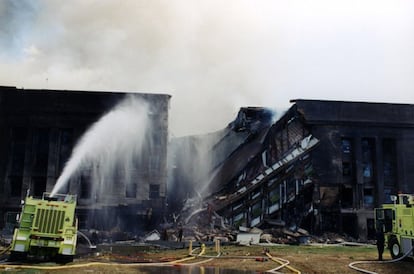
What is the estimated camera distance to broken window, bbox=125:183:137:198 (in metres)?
35.9

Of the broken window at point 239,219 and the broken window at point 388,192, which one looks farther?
the broken window at point 388,192

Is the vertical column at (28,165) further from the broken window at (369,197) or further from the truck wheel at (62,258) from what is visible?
the broken window at (369,197)

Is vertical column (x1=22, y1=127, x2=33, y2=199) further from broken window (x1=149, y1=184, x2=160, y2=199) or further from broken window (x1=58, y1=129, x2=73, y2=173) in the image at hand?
broken window (x1=149, y1=184, x2=160, y2=199)

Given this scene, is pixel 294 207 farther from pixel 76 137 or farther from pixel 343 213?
pixel 76 137

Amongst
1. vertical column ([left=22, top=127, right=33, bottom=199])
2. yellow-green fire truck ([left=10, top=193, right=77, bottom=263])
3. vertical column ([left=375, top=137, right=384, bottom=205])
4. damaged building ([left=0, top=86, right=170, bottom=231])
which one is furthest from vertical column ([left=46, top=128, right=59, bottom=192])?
vertical column ([left=375, top=137, right=384, bottom=205])

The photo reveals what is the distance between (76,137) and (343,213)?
23.2m

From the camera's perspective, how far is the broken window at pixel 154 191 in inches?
1416

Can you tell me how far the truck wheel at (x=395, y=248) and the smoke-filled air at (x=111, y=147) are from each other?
2147 centimetres

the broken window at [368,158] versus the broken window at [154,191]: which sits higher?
the broken window at [368,158]

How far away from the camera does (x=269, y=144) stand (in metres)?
37.7

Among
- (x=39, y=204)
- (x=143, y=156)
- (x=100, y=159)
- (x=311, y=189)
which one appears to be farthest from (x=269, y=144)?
(x=39, y=204)

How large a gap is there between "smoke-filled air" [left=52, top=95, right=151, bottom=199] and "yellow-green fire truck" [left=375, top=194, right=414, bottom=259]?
20800mm

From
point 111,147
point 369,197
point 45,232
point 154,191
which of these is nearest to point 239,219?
point 154,191

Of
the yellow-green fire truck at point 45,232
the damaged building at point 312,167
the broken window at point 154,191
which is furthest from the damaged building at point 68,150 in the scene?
the yellow-green fire truck at point 45,232
